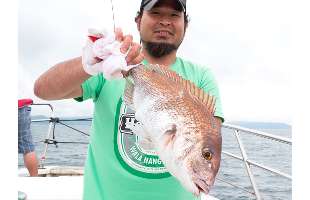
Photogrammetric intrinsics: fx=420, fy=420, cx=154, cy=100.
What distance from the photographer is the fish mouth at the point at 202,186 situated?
4.76 ft

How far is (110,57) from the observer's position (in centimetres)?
172

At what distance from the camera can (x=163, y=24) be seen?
7.07 ft

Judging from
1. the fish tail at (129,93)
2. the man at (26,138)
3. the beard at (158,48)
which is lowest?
the man at (26,138)

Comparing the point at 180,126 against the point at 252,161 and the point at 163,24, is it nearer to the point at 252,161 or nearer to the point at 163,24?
the point at 163,24

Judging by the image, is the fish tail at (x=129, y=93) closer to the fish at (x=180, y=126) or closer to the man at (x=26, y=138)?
the fish at (x=180, y=126)

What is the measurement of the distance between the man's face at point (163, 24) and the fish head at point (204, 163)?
2.61 feet

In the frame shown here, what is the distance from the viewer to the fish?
1.50 meters

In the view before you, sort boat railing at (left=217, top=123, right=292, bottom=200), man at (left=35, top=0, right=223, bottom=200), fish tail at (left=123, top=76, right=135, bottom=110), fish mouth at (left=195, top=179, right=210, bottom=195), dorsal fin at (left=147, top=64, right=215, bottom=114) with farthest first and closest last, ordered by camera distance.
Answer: boat railing at (left=217, top=123, right=292, bottom=200), man at (left=35, top=0, right=223, bottom=200), fish tail at (left=123, top=76, right=135, bottom=110), dorsal fin at (left=147, top=64, right=215, bottom=114), fish mouth at (left=195, top=179, right=210, bottom=195)

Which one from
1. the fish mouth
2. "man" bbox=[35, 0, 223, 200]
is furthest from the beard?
the fish mouth

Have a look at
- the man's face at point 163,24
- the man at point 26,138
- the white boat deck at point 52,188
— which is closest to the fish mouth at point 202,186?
the man's face at point 163,24

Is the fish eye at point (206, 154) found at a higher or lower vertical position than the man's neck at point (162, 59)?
lower

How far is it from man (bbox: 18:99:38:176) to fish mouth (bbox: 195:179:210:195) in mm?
4876

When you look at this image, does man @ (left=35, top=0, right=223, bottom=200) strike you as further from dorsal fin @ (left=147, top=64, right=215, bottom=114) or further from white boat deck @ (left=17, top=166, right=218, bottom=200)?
white boat deck @ (left=17, top=166, right=218, bottom=200)

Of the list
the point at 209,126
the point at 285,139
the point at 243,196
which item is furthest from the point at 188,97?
the point at 243,196
